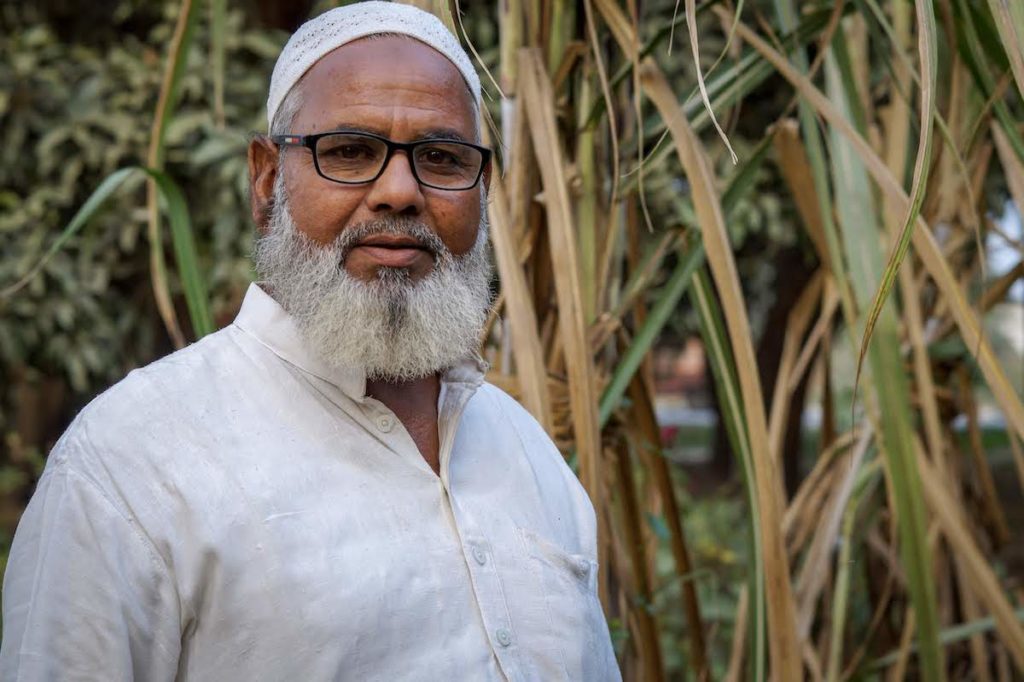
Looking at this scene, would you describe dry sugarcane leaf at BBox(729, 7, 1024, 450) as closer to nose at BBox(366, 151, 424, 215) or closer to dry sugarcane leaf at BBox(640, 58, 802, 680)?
dry sugarcane leaf at BBox(640, 58, 802, 680)

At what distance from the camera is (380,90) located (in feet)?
3.89

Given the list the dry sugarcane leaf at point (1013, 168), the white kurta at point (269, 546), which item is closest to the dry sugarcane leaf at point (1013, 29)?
the dry sugarcane leaf at point (1013, 168)

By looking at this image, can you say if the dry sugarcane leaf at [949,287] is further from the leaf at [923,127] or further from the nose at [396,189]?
the nose at [396,189]

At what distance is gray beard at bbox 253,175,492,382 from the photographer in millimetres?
1163

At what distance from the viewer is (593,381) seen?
1.42m

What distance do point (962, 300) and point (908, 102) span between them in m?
0.34

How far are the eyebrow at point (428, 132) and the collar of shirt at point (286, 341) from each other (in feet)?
0.61

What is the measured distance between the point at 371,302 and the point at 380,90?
0.67 ft

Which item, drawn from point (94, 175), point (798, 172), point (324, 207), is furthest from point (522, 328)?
point (94, 175)

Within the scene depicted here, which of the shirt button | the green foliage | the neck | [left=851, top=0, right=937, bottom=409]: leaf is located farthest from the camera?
the green foliage

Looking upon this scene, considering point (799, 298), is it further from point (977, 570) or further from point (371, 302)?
point (371, 302)

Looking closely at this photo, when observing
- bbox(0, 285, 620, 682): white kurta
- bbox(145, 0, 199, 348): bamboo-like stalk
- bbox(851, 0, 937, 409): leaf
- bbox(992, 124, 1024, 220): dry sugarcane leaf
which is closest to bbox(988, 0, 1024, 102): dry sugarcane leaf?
bbox(851, 0, 937, 409): leaf

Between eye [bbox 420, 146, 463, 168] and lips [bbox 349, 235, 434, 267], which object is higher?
eye [bbox 420, 146, 463, 168]

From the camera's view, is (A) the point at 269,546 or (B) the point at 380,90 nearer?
(A) the point at 269,546
